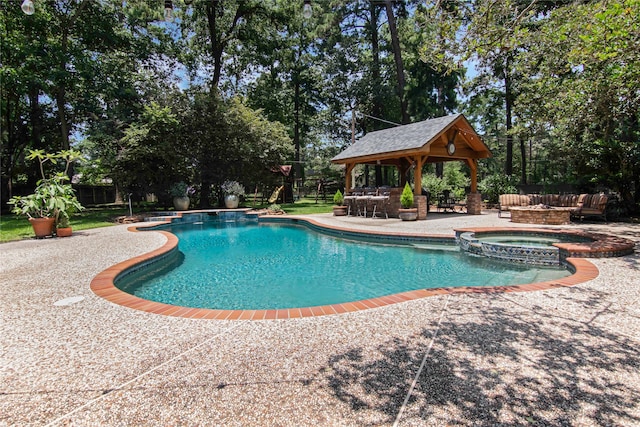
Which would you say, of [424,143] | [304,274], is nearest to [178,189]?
[424,143]

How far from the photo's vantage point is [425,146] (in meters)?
12.5

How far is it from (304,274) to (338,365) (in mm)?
3932

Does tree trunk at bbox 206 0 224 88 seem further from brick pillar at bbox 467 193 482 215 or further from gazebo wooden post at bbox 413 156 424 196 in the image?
brick pillar at bbox 467 193 482 215

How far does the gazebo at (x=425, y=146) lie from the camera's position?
1308 centimetres

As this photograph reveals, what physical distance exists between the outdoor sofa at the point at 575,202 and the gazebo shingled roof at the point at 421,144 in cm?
272

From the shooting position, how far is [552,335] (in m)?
2.94

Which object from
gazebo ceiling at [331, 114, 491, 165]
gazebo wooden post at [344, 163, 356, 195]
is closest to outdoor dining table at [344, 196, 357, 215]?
gazebo wooden post at [344, 163, 356, 195]

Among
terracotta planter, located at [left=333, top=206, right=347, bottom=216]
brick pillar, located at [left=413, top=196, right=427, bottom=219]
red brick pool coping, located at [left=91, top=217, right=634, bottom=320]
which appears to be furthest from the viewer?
terracotta planter, located at [left=333, top=206, right=347, bottom=216]

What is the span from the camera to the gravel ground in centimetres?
197

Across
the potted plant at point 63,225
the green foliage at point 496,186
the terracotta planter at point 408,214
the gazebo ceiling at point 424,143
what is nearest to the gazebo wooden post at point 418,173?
the gazebo ceiling at point 424,143

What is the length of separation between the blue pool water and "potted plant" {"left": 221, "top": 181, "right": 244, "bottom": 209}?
29.8 feet

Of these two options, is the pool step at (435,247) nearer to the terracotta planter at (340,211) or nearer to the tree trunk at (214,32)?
the terracotta planter at (340,211)

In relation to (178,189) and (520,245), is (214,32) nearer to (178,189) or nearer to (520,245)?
(178,189)

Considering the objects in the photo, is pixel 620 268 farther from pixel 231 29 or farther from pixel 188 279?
pixel 231 29
